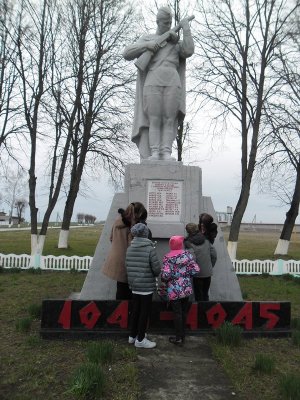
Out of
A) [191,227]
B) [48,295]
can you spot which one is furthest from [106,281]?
[48,295]

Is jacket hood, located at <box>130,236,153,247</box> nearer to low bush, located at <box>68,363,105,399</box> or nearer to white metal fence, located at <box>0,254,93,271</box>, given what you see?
low bush, located at <box>68,363,105,399</box>

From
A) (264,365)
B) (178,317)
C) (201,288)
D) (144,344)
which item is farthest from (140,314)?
(264,365)

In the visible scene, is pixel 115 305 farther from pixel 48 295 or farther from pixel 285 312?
pixel 48 295

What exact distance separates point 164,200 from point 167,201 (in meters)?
0.05

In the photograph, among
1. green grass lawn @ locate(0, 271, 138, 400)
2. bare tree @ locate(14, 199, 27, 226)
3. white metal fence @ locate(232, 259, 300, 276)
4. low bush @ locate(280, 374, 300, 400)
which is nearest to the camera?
low bush @ locate(280, 374, 300, 400)

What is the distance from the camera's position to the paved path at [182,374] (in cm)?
338

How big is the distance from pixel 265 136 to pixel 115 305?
13194mm

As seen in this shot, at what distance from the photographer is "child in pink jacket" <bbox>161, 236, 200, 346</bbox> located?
448 centimetres

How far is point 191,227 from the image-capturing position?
16.7 feet

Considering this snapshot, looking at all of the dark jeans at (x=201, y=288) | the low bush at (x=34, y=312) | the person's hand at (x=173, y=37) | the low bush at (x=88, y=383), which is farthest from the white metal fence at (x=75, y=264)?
the low bush at (x=88, y=383)

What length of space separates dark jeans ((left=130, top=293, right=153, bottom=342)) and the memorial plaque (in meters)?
1.57

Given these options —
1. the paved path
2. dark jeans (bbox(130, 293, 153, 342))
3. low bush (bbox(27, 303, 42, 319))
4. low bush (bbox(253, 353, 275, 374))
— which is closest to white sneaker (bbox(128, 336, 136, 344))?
dark jeans (bbox(130, 293, 153, 342))

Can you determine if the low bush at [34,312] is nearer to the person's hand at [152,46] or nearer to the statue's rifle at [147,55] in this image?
the statue's rifle at [147,55]

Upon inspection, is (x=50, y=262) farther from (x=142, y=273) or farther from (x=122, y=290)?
(x=142, y=273)
